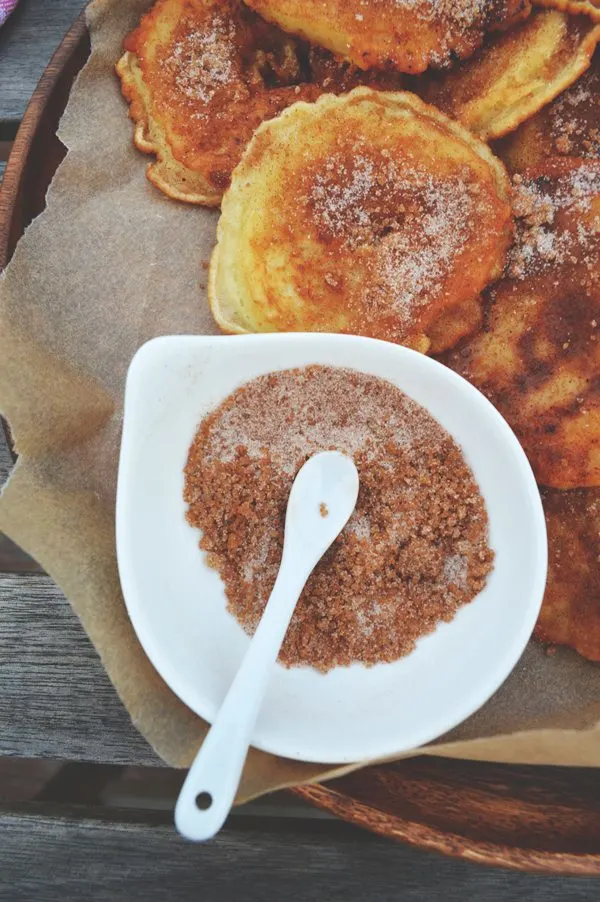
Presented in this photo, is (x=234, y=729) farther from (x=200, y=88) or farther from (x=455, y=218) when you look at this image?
(x=200, y=88)

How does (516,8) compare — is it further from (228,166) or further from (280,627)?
(280,627)

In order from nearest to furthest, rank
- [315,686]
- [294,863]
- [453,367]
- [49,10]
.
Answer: [315,686]
[453,367]
[294,863]
[49,10]

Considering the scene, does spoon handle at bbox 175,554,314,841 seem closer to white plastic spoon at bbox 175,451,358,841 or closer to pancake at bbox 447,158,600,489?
white plastic spoon at bbox 175,451,358,841

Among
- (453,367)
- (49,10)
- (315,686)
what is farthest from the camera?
(49,10)

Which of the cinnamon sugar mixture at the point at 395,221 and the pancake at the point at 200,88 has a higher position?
the pancake at the point at 200,88

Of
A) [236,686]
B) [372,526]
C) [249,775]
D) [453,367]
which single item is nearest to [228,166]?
[453,367]

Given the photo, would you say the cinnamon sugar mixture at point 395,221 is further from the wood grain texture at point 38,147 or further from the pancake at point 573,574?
the wood grain texture at point 38,147

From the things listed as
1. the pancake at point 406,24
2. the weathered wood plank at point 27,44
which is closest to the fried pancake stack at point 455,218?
the pancake at point 406,24
